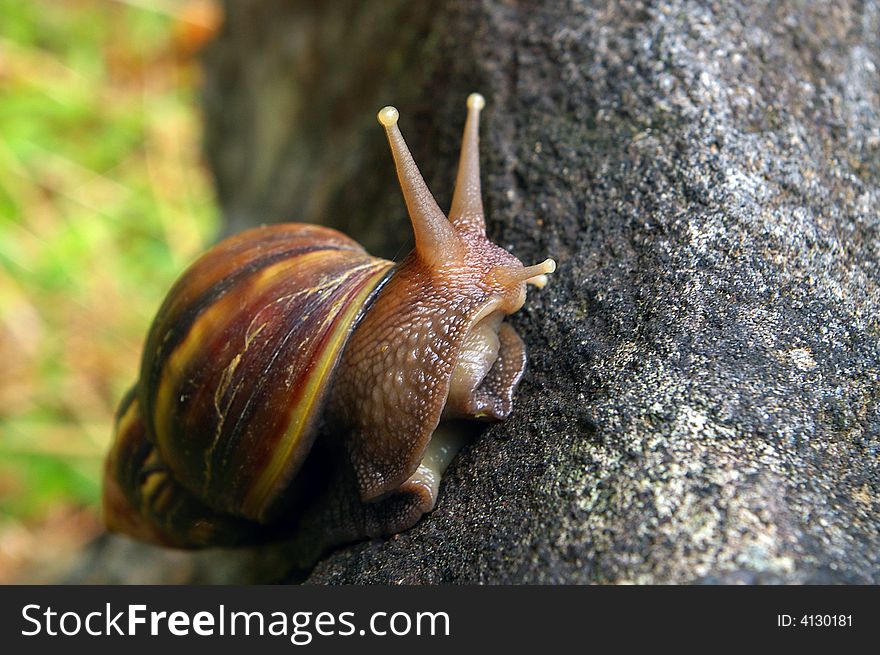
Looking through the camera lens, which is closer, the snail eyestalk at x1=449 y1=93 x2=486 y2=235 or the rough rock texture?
the rough rock texture

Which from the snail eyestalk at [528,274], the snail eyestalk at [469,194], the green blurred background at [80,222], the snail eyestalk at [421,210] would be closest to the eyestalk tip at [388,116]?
the snail eyestalk at [421,210]

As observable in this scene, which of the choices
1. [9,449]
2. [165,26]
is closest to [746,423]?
[9,449]

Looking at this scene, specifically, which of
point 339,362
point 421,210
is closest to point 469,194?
point 421,210

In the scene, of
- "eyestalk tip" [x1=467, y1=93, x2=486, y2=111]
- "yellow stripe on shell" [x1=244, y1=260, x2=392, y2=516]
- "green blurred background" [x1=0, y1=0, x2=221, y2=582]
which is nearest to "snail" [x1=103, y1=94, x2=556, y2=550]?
"yellow stripe on shell" [x1=244, y1=260, x2=392, y2=516]

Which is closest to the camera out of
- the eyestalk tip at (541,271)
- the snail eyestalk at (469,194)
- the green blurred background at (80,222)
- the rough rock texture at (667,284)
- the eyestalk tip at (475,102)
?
the rough rock texture at (667,284)

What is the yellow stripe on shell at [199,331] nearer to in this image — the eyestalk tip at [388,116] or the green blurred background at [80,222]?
the eyestalk tip at [388,116]

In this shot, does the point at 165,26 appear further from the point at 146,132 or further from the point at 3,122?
the point at 3,122

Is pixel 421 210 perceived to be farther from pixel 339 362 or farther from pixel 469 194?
pixel 339 362

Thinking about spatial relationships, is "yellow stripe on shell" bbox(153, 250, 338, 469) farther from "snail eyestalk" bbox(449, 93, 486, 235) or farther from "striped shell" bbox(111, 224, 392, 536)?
"snail eyestalk" bbox(449, 93, 486, 235)
